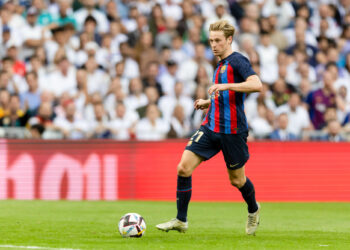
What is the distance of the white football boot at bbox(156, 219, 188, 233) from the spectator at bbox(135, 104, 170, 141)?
728 cm

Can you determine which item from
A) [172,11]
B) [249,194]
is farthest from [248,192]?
[172,11]

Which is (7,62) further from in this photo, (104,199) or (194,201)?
(194,201)

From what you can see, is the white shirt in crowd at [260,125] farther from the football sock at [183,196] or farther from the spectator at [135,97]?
the football sock at [183,196]

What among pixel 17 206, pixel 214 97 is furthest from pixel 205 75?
pixel 214 97

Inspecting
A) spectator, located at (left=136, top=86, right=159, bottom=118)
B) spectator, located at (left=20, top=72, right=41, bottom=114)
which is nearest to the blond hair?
spectator, located at (left=136, top=86, right=159, bottom=118)

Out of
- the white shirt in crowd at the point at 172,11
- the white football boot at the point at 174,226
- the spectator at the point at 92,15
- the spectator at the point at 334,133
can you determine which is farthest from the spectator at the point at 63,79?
the white football boot at the point at 174,226

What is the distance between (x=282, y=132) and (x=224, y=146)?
8.10 m

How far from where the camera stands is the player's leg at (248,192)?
8.27m

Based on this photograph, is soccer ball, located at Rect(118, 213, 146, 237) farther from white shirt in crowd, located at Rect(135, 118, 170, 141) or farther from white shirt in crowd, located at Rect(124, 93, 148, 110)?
white shirt in crowd, located at Rect(124, 93, 148, 110)

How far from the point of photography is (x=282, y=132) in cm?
1600

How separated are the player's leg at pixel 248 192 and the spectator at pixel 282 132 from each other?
24.7 feet

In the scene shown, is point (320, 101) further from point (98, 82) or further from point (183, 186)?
point (183, 186)

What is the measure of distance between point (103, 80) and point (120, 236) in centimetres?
896

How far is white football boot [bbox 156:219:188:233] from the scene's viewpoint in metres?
8.10
